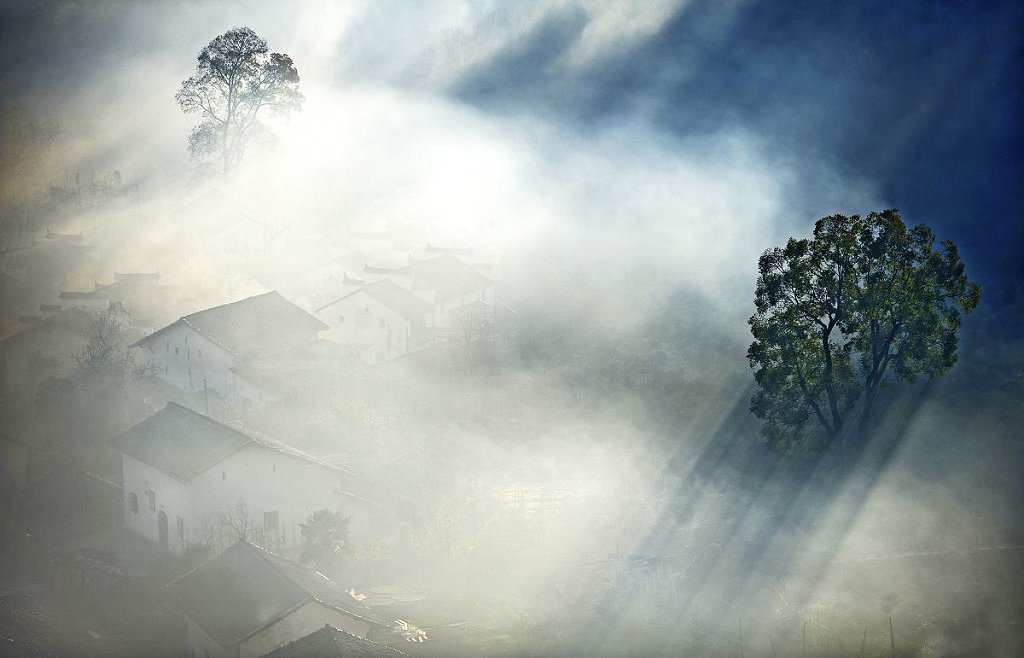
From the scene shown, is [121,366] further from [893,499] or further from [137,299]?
[893,499]

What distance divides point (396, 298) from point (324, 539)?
14.5m

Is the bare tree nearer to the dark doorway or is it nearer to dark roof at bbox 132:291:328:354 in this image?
dark roof at bbox 132:291:328:354

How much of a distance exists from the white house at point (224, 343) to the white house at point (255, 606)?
11.6 m

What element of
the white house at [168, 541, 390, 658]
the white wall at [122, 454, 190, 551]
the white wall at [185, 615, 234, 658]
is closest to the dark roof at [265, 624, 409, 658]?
the white house at [168, 541, 390, 658]

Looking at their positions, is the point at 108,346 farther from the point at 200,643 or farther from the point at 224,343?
the point at 200,643

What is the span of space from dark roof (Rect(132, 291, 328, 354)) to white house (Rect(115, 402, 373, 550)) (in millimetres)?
7941

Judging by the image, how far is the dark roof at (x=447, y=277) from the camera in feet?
116

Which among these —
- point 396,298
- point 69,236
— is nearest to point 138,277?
point 69,236

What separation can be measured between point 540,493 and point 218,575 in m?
8.21

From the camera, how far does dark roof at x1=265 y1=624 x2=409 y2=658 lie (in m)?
14.9

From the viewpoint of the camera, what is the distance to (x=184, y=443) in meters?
22.3

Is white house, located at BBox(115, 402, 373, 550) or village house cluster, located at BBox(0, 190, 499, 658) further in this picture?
white house, located at BBox(115, 402, 373, 550)

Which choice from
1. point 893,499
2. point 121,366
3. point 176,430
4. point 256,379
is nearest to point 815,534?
point 893,499

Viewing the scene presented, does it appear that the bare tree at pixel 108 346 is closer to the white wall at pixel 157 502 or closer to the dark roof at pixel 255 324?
the dark roof at pixel 255 324
